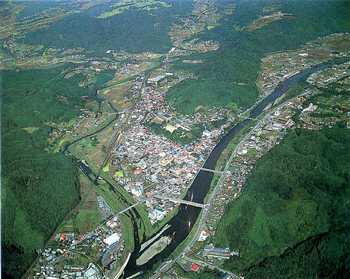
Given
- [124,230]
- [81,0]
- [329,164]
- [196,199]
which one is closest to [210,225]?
[196,199]

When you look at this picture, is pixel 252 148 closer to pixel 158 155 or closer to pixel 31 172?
pixel 158 155

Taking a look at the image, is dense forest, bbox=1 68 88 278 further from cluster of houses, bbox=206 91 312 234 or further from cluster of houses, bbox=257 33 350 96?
cluster of houses, bbox=257 33 350 96

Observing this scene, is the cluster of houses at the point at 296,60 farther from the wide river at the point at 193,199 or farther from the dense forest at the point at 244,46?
the wide river at the point at 193,199

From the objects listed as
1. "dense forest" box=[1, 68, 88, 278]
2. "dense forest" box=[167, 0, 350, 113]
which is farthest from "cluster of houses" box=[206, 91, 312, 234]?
"dense forest" box=[1, 68, 88, 278]

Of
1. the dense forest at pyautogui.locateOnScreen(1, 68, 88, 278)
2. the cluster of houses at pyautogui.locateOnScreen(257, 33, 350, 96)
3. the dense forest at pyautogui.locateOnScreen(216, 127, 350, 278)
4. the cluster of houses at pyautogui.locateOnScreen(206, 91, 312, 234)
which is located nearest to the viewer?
the dense forest at pyautogui.locateOnScreen(216, 127, 350, 278)

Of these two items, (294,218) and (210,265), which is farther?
(294,218)

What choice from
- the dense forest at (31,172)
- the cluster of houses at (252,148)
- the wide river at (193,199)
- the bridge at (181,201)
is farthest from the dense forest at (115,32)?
the bridge at (181,201)

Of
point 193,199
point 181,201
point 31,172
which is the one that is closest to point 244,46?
point 193,199
